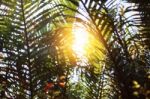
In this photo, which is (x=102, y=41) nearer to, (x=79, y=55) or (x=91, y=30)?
(x=91, y=30)

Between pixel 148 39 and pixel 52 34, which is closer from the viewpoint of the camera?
pixel 52 34

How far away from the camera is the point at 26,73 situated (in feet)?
9.70

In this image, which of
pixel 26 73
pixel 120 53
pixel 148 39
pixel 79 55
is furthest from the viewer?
pixel 79 55

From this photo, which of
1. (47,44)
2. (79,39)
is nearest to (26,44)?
(47,44)

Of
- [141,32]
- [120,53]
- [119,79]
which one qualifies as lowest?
[119,79]

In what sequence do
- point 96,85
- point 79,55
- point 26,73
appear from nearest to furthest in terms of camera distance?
point 26,73
point 79,55
point 96,85

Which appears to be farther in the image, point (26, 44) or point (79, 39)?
point (79, 39)

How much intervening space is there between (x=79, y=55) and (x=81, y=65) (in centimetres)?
25

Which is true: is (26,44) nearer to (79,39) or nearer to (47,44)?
(47,44)

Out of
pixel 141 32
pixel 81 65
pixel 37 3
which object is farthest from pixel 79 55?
pixel 37 3

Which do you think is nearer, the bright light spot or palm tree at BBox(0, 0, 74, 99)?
palm tree at BBox(0, 0, 74, 99)

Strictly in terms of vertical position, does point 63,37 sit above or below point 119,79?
above

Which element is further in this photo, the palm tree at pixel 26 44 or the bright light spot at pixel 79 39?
the bright light spot at pixel 79 39

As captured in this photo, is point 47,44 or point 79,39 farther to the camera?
point 79,39
